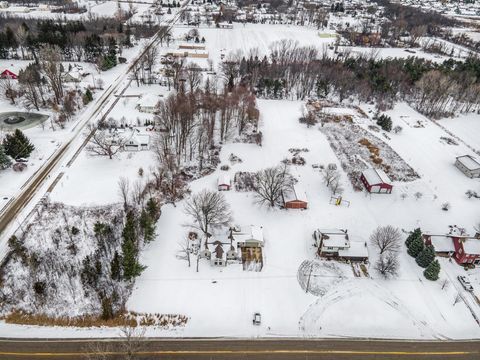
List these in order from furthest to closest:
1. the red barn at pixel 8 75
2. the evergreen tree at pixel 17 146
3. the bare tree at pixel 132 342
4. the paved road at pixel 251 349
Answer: the red barn at pixel 8 75 < the evergreen tree at pixel 17 146 < the paved road at pixel 251 349 < the bare tree at pixel 132 342

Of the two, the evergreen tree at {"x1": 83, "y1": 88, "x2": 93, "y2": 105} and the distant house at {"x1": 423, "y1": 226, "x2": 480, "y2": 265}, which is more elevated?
the evergreen tree at {"x1": 83, "y1": 88, "x2": 93, "y2": 105}

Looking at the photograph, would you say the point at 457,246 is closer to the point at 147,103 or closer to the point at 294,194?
the point at 294,194

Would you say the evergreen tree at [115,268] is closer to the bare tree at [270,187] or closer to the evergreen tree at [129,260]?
the evergreen tree at [129,260]

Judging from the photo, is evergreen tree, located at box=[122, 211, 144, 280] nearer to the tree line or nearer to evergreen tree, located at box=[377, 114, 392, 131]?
the tree line

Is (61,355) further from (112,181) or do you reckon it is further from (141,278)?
(112,181)

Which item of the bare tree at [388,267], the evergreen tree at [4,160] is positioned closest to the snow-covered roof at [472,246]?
the bare tree at [388,267]

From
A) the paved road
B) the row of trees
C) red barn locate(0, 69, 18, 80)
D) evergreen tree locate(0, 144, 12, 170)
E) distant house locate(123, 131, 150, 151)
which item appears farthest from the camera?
the row of trees

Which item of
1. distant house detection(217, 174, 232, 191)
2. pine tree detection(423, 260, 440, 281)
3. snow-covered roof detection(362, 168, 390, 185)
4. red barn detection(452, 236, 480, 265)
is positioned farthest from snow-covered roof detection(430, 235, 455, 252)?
distant house detection(217, 174, 232, 191)
